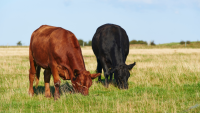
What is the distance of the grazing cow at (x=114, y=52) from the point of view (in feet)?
27.8

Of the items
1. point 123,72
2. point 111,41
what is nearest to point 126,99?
point 123,72

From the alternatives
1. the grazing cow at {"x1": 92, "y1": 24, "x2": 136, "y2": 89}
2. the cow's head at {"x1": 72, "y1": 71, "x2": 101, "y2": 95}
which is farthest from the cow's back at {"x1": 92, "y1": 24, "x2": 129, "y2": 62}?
the cow's head at {"x1": 72, "y1": 71, "x2": 101, "y2": 95}

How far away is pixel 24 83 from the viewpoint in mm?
10047

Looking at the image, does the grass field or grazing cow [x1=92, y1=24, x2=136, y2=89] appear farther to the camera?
grazing cow [x1=92, y1=24, x2=136, y2=89]

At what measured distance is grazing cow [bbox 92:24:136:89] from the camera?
8.48 metres

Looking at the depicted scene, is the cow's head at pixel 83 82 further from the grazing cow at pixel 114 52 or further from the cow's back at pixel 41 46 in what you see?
the grazing cow at pixel 114 52

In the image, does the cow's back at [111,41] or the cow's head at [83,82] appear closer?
the cow's head at [83,82]

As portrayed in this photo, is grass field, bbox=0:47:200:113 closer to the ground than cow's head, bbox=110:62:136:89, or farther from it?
closer to the ground

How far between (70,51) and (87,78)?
1046 mm

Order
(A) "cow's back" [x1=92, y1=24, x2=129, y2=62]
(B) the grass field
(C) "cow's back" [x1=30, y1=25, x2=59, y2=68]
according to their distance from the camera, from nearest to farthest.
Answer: (B) the grass field, (C) "cow's back" [x1=30, y1=25, x2=59, y2=68], (A) "cow's back" [x1=92, y1=24, x2=129, y2=62]

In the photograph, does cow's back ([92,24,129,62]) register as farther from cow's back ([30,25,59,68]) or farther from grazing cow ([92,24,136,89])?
cow's back ([30,25,59,68])

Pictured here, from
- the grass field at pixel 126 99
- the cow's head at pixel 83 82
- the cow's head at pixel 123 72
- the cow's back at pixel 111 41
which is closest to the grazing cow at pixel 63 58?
the cow's head at pixel 83 82

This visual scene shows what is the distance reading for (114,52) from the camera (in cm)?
907

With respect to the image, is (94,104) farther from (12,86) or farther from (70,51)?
(12,86)
